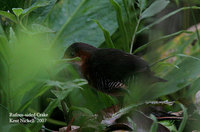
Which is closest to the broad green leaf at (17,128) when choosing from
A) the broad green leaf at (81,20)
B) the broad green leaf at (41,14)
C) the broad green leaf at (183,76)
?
the broad green leaf at (41,14)

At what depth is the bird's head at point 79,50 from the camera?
1.22 metres

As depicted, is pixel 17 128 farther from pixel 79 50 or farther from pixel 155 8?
pixel 155 8

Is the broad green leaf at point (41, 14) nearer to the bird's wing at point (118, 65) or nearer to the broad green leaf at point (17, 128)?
the bird's wing at point (118, 65)

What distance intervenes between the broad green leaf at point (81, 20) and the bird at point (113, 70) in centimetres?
45

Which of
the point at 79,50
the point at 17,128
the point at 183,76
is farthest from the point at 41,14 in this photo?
the point at 183,76

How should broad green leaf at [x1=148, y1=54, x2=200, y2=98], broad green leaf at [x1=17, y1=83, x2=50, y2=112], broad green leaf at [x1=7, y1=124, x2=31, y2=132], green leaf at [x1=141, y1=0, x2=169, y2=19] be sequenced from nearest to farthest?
1. broad green leaf at [x1=7, y1=124, x2=31, y2=132]
2. broad green leaf at [x1=17, y1=83, x2=50, y2=112]
3. green leaf at [x1=141, y1=0, x2=169, y2=19]
4. broad green leaf at [x1=148, y1=54, x2=200, y2=98]

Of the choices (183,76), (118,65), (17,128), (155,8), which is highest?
(155,8)

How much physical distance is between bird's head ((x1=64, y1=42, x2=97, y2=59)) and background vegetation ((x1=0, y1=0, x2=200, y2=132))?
0.05 meters

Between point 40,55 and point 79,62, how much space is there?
1.57ft

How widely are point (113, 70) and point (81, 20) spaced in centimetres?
71

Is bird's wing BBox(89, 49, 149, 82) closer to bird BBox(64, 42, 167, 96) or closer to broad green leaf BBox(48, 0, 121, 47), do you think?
bird BBox(64, 42, 167, 96)

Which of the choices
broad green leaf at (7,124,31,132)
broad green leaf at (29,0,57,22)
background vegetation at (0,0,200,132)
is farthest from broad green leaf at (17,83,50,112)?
broad green leaf at (29,0,57,22)

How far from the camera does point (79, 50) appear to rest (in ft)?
4.02

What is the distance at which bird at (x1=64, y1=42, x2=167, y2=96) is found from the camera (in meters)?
1.09
